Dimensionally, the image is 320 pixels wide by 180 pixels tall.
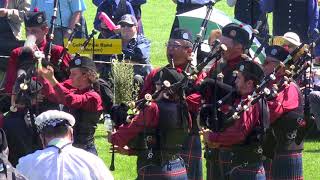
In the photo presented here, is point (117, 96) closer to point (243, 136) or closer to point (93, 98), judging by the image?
point (93, 98)

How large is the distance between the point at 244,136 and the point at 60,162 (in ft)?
6.90

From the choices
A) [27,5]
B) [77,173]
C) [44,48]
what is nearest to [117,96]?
[44,48]

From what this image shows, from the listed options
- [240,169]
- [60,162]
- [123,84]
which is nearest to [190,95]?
[240,169]

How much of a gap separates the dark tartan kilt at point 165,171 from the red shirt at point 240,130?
44 centimetres

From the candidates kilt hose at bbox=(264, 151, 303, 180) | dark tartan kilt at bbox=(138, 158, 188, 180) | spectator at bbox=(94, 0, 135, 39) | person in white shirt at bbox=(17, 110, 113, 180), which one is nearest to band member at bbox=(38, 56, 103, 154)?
dark tartan kilt at bbox=(138, 158, 188, 180)

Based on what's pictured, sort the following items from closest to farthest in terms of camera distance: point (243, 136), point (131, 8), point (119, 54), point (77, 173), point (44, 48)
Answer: point (77, 173) < point (243, 136) < point (44, 48) < point (119, 54) < point (131, 8)

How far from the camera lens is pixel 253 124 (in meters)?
9.01

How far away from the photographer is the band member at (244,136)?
893 cm

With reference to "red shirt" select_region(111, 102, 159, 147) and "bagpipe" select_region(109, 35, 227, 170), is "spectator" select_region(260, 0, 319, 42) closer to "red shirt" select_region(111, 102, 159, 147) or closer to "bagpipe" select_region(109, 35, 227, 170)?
"bagpipe" select_region(109, 35, 227, 170)

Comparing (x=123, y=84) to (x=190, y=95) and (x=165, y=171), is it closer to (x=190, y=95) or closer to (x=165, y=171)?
(x=190, y=95)

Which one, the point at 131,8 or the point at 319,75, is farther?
the point at 131,8

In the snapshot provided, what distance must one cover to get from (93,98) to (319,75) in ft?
13.3

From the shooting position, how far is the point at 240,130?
8.89m

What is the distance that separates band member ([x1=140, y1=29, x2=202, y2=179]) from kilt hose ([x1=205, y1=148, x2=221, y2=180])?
0.87ft
